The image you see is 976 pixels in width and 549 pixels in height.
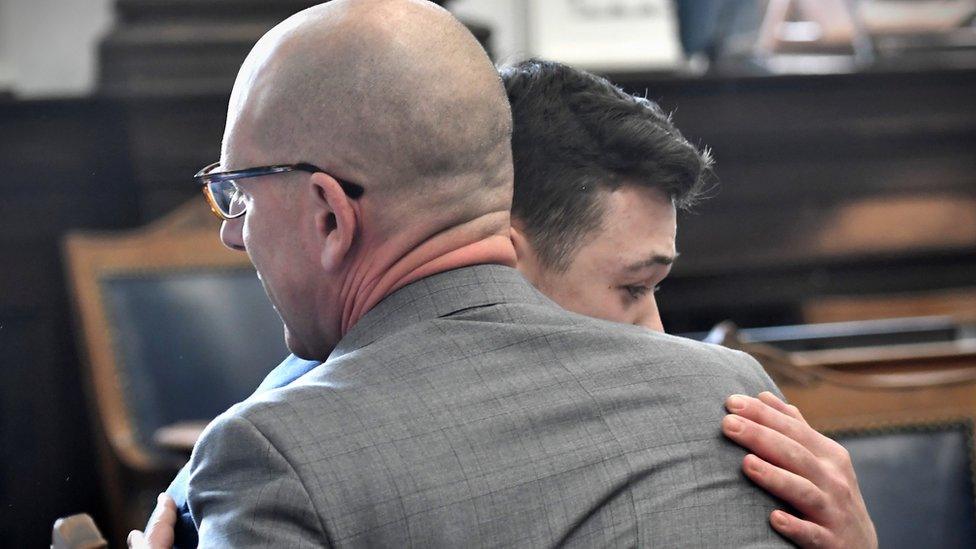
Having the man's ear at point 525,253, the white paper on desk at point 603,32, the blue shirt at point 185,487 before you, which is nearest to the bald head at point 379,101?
the blue shirt at point 185,487

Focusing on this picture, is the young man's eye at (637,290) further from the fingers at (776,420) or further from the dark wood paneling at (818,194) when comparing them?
the dark wood paneling at (818,194)

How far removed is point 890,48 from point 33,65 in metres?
3.01

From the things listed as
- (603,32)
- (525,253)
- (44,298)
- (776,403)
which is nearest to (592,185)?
(525,253)

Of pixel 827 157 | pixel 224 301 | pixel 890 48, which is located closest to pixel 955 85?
pixel 890 48

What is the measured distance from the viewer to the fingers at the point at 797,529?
1276 mm

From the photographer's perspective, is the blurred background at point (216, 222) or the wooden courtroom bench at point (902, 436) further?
the blurred background at point (216, 222)

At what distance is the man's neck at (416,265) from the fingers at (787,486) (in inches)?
13.1

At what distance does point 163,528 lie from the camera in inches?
51.3

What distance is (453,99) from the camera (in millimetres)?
1312

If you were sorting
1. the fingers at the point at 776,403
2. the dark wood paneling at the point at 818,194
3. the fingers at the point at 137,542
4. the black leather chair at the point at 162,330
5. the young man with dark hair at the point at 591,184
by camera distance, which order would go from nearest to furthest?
the fingers at the point at 137,542, the fingers at the point at 776,403, the young man with dark hair at the point at 591,184, the black leather chair at the point at 162,330, the dark wood paneling at the point at 818,194

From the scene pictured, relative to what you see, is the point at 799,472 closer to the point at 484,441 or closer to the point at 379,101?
the point at 484,441

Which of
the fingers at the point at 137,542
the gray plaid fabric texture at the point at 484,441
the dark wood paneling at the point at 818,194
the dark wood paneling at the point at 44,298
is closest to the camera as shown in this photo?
the gray plaid fabric texture at the point at 484,441

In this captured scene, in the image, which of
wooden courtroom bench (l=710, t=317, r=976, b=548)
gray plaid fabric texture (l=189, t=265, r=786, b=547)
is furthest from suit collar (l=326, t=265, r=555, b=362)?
wooden courtroom bench (l=710, t=317, r=976, b=548)

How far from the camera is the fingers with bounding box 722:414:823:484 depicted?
4.16 ft
